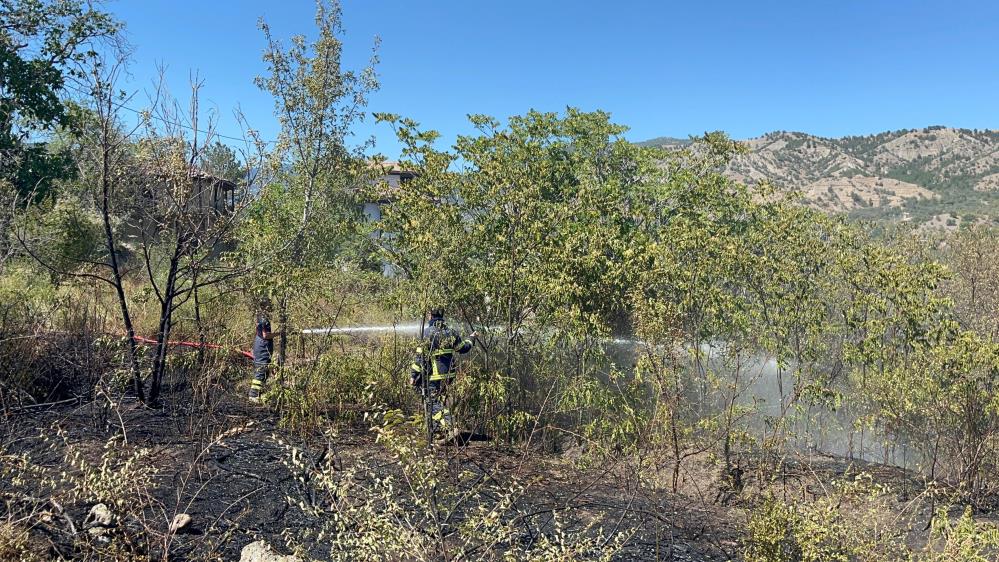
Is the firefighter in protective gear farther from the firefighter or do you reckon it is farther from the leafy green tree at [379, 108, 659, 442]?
the firefighter

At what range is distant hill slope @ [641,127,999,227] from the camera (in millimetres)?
62781

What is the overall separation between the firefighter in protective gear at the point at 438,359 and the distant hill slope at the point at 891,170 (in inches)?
2202

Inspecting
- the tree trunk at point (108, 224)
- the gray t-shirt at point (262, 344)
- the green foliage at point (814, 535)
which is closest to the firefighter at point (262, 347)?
the gray t-shirt at point (262, 344)

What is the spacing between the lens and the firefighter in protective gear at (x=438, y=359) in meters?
5.09

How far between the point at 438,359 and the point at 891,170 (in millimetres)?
89995

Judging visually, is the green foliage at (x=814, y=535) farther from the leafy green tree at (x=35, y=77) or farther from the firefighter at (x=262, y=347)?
the leafy green tree at (x=35, y=77)

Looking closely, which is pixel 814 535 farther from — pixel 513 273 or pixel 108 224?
pixel 108 224

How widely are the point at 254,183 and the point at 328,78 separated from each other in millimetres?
5152

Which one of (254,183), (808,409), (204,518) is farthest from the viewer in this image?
(808,409)

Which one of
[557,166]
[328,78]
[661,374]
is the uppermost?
[328,78]

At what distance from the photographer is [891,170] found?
260 feet

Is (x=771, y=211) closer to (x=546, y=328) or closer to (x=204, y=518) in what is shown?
(x=546, y=328)

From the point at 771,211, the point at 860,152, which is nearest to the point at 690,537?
the point at 771,211

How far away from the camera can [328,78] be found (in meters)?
10.8
